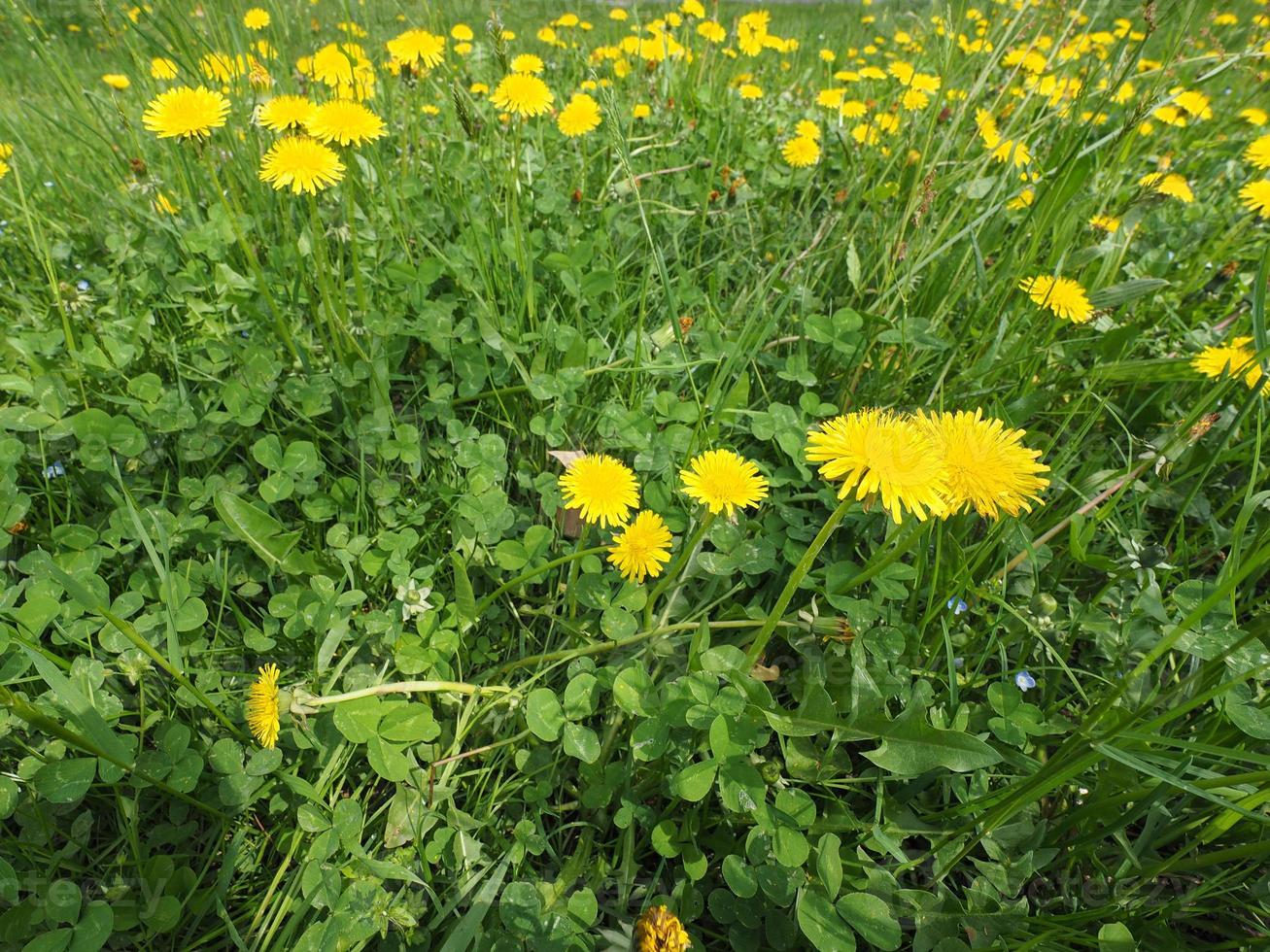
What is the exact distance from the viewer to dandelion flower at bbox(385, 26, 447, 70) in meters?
1.85

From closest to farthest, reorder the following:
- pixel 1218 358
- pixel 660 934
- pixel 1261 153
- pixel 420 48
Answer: pixel 660 934 → pixel 1218 358 → pixel 420 48 → pixel 1261 153

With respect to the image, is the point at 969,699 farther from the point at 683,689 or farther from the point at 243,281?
the point at 243,281

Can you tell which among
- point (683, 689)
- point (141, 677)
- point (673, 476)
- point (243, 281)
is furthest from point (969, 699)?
point (243, 281)

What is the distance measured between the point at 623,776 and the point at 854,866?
0.41 metres

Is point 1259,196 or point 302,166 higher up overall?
point 1259,196

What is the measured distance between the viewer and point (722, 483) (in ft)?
3.78

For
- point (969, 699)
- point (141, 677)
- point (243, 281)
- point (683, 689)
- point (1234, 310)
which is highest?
point (1234, 310)

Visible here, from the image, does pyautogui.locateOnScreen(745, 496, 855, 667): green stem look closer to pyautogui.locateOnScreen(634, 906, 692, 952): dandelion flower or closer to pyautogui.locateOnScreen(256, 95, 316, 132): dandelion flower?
pyautogui.locateOnScreen(634, 906, 692, 952): dandelion flower

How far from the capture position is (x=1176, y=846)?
1143 mm

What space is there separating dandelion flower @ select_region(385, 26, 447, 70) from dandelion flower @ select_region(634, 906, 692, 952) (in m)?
2.13

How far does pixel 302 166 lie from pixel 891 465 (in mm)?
1373

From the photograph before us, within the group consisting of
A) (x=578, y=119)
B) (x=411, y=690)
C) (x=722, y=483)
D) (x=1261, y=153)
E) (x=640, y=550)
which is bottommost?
(x=411, y=690)

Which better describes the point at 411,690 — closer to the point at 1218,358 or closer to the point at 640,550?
the point at 640,550

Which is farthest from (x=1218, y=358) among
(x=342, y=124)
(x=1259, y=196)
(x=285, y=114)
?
(x=285, y=114)
